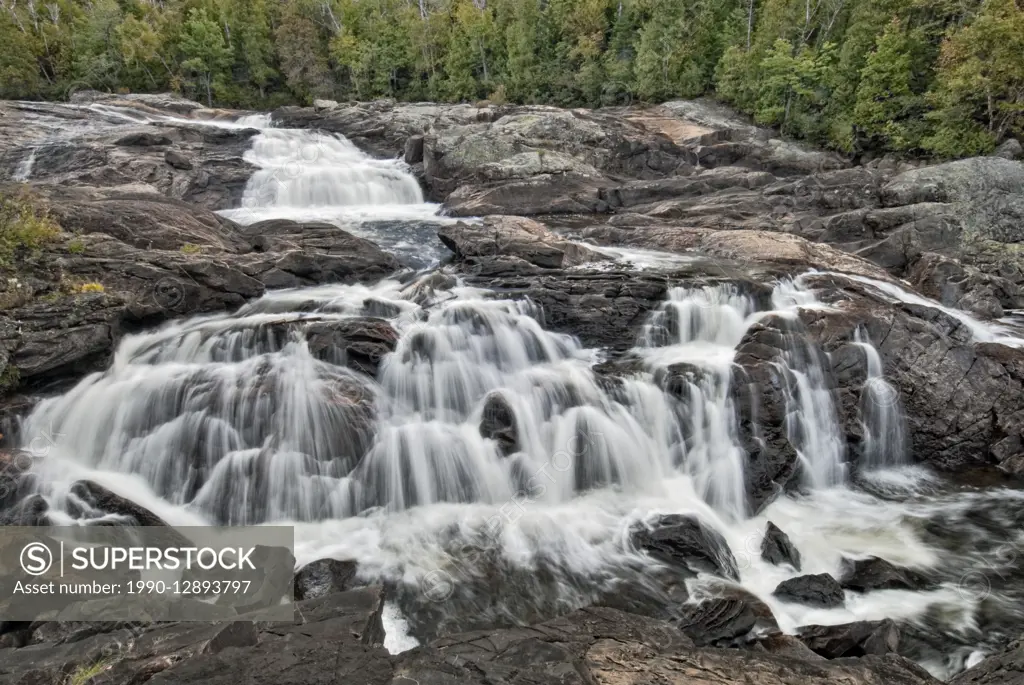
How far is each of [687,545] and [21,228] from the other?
46.0ft

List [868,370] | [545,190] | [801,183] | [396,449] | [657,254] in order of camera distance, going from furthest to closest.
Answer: [545,190], [801,183], [657,254], [868,370], [396,449]

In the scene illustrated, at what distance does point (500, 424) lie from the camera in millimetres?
10133

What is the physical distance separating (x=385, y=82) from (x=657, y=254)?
48.0m

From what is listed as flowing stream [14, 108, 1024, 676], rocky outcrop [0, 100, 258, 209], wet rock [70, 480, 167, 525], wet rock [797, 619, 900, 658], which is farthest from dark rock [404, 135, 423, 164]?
wet rock [797, 619, 900, 658]

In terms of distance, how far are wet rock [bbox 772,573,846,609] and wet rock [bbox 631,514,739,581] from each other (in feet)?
2.16

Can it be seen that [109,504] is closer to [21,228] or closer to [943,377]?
[21,228]

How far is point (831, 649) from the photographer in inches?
241

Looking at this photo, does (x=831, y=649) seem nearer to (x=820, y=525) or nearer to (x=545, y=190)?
(x=820, y=525)

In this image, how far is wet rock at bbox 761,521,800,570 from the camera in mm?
8188

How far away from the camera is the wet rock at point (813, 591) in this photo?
23.9ft

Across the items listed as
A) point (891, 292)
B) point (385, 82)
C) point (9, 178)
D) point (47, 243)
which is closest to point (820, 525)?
point (891, 292)

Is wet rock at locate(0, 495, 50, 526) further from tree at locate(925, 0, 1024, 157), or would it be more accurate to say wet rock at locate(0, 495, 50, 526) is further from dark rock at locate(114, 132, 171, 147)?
tree at locate(925, 0, 1024, 157)

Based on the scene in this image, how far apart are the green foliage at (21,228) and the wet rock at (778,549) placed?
47.3 feet

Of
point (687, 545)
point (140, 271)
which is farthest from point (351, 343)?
→ point (687, 545)
